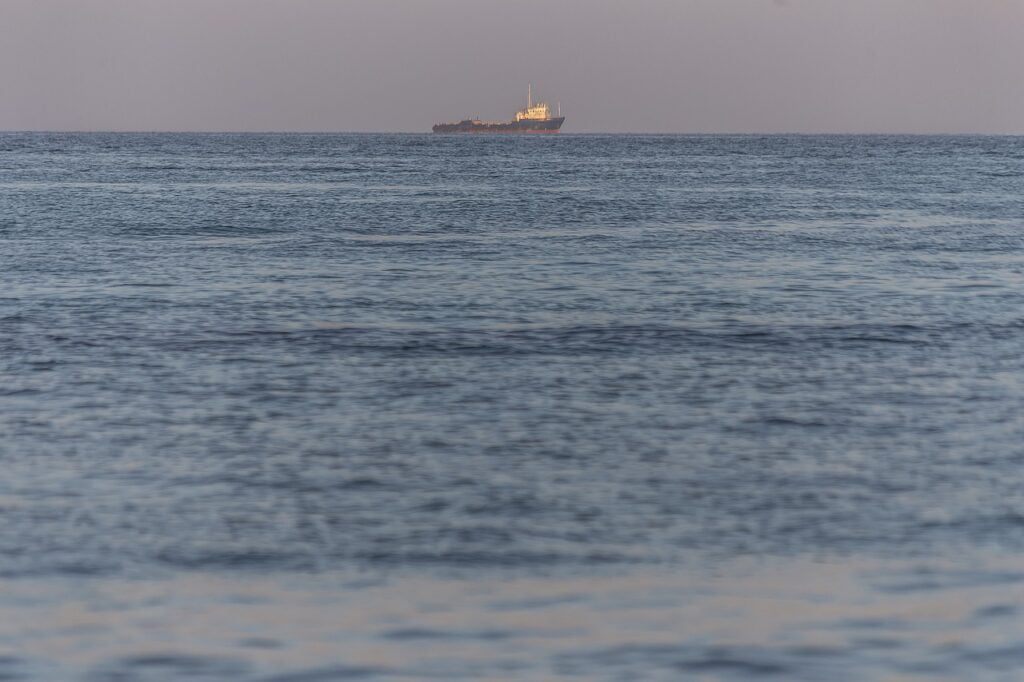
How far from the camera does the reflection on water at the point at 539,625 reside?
7391mm

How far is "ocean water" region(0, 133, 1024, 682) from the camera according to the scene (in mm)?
7781

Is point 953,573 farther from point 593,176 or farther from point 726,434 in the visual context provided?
point 593,176

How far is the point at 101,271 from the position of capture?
26828 millimetres

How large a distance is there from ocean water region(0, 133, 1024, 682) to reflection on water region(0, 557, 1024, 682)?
25mm

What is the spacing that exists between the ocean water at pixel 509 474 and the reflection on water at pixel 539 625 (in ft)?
0.08

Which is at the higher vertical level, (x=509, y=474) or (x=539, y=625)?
(x=509, y=474)

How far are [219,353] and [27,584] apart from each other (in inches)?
339

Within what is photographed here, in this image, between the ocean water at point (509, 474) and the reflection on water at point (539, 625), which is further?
the ocean water at point (509, 474)

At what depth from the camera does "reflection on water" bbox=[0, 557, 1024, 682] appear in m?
7.39

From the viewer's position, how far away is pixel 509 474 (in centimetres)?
1130

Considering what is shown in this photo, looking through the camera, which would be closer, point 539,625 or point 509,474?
point 539,625

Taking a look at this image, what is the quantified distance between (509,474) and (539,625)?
3.41 metres

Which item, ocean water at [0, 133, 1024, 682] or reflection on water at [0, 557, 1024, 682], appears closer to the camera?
reflection on water at [0, 557, 1024, 682]

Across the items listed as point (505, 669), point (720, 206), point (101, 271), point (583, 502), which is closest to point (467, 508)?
point (583, 502)
